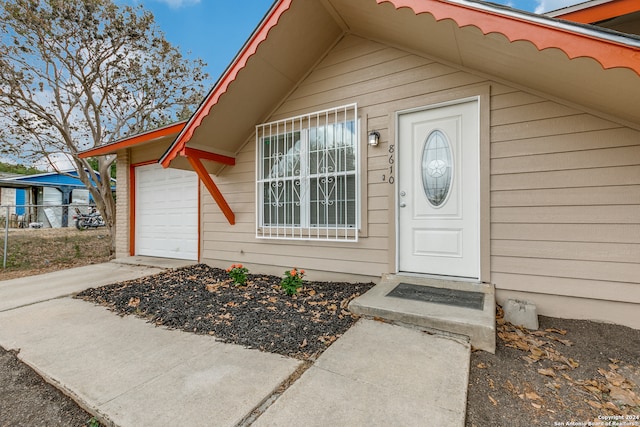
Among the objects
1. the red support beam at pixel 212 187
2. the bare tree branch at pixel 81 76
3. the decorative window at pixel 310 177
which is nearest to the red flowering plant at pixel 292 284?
the decorative window at pixel 310 177

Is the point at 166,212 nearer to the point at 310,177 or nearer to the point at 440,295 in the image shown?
the point at 310,177

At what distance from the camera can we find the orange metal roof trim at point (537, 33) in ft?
5.38

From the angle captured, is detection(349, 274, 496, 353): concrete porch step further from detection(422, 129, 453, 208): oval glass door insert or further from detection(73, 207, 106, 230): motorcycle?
detection(73, 207, 106, 230): motorcycle

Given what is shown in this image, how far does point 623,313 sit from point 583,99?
1.80m

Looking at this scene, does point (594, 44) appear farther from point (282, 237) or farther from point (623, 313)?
point (282, 237)

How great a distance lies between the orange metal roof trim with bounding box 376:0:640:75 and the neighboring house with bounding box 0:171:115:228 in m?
18.9

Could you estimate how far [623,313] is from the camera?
90.0 inches

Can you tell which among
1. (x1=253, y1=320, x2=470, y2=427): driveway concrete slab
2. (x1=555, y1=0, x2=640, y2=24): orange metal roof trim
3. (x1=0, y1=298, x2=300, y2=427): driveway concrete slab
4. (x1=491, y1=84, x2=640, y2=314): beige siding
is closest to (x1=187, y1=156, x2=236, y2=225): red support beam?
(x1=0, y1=298, x2=300, y2=427): driveway concrete slab

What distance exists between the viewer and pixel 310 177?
374 centimetres

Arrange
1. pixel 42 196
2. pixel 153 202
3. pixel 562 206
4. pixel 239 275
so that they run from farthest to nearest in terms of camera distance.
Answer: pixel 42 196 → pixel 153 202 → pixel 239 275 → pixel 562 206

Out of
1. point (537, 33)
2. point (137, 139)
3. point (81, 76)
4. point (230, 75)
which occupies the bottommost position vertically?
point (537, 33)

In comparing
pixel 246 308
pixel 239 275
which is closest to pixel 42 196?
pixel 239 275

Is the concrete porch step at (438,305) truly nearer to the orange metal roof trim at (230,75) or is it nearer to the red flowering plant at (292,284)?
the red flowering plant at (292,284)

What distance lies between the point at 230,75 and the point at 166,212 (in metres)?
3.74
